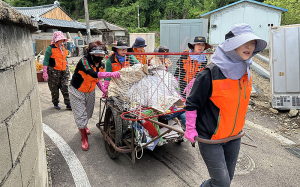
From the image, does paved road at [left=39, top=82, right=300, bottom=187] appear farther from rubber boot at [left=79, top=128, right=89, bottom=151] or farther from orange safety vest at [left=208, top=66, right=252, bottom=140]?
orange safety vest at [left=208, top=66, right=252, bottom=140]

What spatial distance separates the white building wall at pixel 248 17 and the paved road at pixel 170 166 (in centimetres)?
1830

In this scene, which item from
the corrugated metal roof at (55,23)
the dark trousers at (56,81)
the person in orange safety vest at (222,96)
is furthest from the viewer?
the corrugated metal roof at (55,23)

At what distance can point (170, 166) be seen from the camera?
3436 mm

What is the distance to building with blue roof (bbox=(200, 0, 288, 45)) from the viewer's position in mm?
20047

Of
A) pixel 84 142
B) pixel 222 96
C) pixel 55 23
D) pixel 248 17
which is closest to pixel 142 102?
pixel 222 96

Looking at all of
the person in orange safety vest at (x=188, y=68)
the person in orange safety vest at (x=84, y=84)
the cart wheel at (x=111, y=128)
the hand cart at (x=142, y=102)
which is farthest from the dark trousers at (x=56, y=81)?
the person in orange safety vest at (x=188, y=68)

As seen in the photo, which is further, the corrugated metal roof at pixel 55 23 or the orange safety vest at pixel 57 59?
the corrugated metal roof at pixel 55 23

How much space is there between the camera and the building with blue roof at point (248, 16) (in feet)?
65.8

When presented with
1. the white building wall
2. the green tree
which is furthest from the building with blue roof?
the green tree

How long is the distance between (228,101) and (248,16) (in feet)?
69.6

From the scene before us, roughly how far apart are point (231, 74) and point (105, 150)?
9.03 feet

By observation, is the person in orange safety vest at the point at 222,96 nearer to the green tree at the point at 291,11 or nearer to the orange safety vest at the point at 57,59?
the orange safety vest at the point at 57,59

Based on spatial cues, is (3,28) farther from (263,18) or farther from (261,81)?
(263,18)

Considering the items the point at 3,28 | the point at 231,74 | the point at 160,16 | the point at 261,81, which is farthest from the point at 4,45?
the point at 160,16
